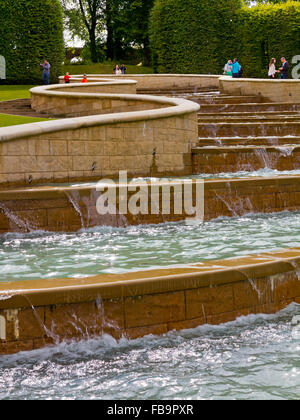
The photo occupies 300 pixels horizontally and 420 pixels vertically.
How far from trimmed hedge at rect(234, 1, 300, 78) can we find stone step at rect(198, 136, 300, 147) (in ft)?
70.1

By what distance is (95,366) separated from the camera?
568 centimetres

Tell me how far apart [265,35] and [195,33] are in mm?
3774

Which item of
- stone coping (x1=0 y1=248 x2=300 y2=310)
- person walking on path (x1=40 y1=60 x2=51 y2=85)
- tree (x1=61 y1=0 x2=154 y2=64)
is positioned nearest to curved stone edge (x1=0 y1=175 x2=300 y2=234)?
stone coping (x1=0 y1=248 x2=300 y2=310)

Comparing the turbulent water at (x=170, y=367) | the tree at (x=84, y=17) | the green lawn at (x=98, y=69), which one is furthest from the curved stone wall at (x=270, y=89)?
the tree at (x=84, y=17)

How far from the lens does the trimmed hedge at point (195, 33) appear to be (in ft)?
123

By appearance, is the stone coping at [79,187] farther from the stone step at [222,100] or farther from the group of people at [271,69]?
the group of people at [271,69]

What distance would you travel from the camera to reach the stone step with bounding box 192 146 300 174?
46.4 ft

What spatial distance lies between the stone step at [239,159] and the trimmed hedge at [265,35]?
75.6ft

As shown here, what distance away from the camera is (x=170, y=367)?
18.5ft

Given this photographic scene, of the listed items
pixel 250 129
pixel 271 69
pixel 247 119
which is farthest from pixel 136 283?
pixel 271 69

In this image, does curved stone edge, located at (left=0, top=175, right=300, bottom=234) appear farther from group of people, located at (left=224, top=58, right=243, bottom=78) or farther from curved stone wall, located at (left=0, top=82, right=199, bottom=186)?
group of people, located at (left=224, top=58, right=243, bottom=78)

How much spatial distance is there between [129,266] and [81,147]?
5213mm
